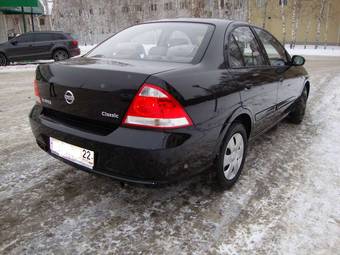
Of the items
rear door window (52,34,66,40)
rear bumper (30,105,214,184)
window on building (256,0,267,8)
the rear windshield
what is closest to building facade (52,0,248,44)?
window on building (256,0,267,8)

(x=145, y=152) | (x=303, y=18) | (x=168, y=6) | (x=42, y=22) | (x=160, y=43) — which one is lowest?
(x=145, y=152)

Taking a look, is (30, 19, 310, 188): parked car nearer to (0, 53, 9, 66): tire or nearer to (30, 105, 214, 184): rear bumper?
(30, 105, 214, 184): rear bumper

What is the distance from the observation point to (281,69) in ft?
12.8

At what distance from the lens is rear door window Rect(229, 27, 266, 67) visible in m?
2.93

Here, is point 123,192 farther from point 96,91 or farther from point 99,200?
point 96,91

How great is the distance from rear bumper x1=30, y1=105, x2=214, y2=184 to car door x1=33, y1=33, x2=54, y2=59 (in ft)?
43.8

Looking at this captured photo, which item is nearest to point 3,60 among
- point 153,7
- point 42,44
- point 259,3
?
point 42,44

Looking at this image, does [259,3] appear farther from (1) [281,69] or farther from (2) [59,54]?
(1) [281,69]

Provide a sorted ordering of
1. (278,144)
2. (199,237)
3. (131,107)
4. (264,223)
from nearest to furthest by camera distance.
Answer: (131,107)
(199,237)
(264,223)
(278,144)

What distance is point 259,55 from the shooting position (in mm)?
3521

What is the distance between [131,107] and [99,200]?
42.2 inches

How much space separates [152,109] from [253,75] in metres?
1.50

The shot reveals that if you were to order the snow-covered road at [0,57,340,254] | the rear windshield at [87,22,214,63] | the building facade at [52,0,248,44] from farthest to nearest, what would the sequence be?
the building facade at [52,0,248,44] < the rear windshield at [87,22,214,63] < the snow-covered road at [0,57,340,254]

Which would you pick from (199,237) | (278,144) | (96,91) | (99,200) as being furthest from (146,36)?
(278,144)
